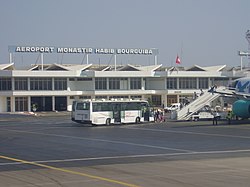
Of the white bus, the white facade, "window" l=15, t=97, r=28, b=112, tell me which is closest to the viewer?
the white bus

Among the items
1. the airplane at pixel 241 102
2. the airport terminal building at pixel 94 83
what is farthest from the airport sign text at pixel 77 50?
the airplane at pixel 241 102

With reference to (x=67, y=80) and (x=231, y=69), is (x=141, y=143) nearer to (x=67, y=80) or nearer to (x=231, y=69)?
(x=67, y=80)

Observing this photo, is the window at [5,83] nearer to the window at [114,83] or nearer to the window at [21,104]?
the window at [21,104]

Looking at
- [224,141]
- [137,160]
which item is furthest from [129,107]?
[137,160]

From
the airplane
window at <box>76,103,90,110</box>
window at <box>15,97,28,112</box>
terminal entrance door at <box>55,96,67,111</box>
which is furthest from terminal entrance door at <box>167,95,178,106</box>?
window at <box>76,103,90,110</box>

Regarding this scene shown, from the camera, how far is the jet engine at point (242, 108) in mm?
54719

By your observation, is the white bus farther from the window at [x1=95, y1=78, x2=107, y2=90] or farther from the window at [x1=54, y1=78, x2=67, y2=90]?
the window at [x1=95, y1=78, x2=107, y2=90]

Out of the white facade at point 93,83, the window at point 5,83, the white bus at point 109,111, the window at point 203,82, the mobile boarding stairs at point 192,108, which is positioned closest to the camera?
the white bus at point 109,111

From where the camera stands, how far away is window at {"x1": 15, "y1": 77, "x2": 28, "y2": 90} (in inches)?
3878

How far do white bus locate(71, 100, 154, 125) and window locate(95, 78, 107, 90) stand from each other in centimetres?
4666

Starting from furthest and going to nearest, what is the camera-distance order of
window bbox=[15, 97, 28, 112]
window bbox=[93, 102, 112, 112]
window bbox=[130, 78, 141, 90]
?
window bbox=[130, 78, 141, 90]
window bbox=[15, 97, 28, 112]
window bbox=[93, 102, 112, 112]

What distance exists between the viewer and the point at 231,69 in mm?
124625

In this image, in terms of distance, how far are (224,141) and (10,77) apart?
69.2 metres

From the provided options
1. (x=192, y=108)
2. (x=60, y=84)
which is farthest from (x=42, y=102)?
(x=192, y=108)
